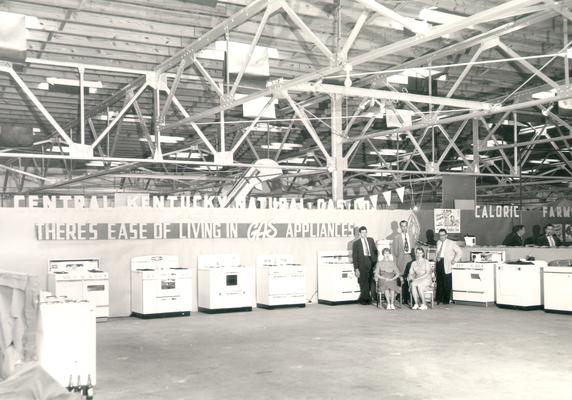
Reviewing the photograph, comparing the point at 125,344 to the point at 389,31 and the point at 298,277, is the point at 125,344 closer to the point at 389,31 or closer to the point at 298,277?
the point at 298,277

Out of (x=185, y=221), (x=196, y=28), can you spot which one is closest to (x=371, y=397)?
(x=196, y=28)

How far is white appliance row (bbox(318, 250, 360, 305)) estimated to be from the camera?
514 inches

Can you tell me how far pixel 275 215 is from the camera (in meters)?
13.3

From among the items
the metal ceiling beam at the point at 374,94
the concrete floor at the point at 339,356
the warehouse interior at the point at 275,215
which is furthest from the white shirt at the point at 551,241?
the metal ceiling beam at the point at 374,94

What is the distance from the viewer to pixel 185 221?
40.5ft

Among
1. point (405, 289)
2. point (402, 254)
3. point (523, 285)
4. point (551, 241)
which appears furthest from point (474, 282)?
point (551, 241)

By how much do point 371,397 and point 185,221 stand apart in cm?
707

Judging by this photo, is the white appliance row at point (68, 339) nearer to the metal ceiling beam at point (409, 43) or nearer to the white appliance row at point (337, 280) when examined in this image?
the metal ceiling beam at point (409, 43)

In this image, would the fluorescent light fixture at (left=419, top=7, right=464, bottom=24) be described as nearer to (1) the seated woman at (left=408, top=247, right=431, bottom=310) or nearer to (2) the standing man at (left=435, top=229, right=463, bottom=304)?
(1) the seated woman at (left=408, top=247, right=431, bottom=310)

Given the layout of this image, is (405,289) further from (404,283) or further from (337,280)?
(337,280)

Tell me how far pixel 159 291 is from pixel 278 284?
2.31 m

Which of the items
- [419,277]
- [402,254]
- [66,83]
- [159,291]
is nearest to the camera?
[159,291]

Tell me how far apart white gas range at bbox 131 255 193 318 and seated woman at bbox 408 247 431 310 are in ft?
13.2

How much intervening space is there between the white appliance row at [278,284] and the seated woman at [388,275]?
1.48 m
